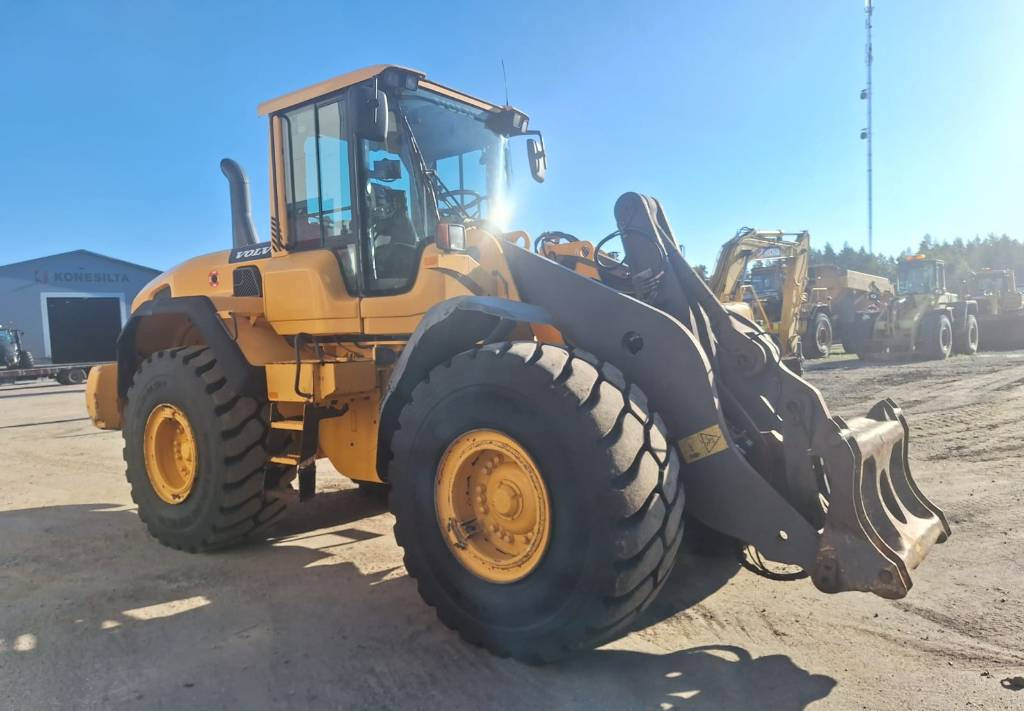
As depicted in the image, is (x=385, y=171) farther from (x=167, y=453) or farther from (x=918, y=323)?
(x=918, y=323)

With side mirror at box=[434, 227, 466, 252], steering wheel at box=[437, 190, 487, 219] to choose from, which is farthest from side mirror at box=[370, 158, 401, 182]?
side mirror at box=[434, 227, 466, 252]

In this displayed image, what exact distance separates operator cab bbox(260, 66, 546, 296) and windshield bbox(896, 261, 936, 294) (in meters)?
19.7

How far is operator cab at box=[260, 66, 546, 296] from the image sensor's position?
4.27m

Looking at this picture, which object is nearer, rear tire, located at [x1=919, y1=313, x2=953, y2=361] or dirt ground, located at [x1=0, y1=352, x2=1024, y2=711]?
dirt ground, located at [x1=0, y1=352, x2=1024, y2=711]

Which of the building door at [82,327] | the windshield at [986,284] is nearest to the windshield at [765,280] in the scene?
the windshield at [986,284]

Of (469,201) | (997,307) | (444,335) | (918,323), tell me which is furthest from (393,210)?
(997,307)

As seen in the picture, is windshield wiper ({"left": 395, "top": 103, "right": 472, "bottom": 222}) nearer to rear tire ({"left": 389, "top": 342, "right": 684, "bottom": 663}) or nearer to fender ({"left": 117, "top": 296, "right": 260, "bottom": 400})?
rear tire ({"left": 389, "top": 342, "right": 684, "bottom": 663})

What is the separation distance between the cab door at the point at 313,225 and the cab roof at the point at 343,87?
49 mm

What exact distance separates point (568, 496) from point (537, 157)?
3.18m

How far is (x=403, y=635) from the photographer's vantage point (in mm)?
3408

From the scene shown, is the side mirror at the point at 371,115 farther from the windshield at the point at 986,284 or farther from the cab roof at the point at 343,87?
the windshield at the point at 986,284

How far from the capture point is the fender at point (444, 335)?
3326mm

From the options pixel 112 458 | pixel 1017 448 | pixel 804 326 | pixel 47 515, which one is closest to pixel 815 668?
pixel 1017 448

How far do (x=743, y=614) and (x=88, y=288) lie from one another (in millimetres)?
34403
